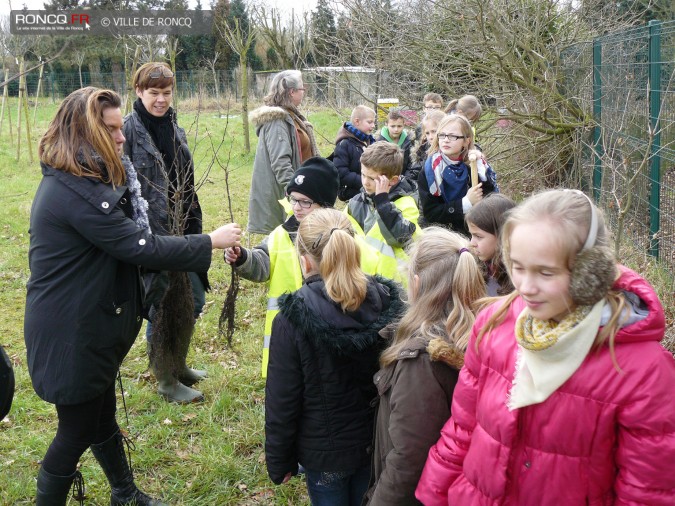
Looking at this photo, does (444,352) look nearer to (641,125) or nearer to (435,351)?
(435,351)

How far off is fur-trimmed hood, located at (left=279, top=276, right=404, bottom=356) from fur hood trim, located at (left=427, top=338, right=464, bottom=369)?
0.39 meters

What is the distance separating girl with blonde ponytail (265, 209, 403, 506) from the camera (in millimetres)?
2371

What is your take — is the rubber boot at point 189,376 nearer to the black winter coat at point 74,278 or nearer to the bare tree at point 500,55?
the black winter coat at point 74,278

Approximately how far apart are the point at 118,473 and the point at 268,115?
2.63m

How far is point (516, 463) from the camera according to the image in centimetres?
171

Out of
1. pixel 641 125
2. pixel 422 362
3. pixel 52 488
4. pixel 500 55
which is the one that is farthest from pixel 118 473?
pixel 500 55

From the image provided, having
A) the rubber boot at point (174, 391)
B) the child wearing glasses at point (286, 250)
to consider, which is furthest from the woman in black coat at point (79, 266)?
the rubber boot at point (174, 391)

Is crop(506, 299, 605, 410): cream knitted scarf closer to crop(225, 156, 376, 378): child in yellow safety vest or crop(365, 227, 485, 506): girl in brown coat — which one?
crop(365, 227, 485, 506): girl in brown coat

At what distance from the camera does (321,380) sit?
241 cm

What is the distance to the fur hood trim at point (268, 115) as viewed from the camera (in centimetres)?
470

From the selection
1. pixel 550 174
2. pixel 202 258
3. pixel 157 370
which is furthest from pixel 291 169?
pixel 550 174

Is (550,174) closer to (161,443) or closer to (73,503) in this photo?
(161,443)

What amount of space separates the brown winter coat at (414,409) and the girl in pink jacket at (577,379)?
11.4 inches

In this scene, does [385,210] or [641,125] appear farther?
[641,125]
